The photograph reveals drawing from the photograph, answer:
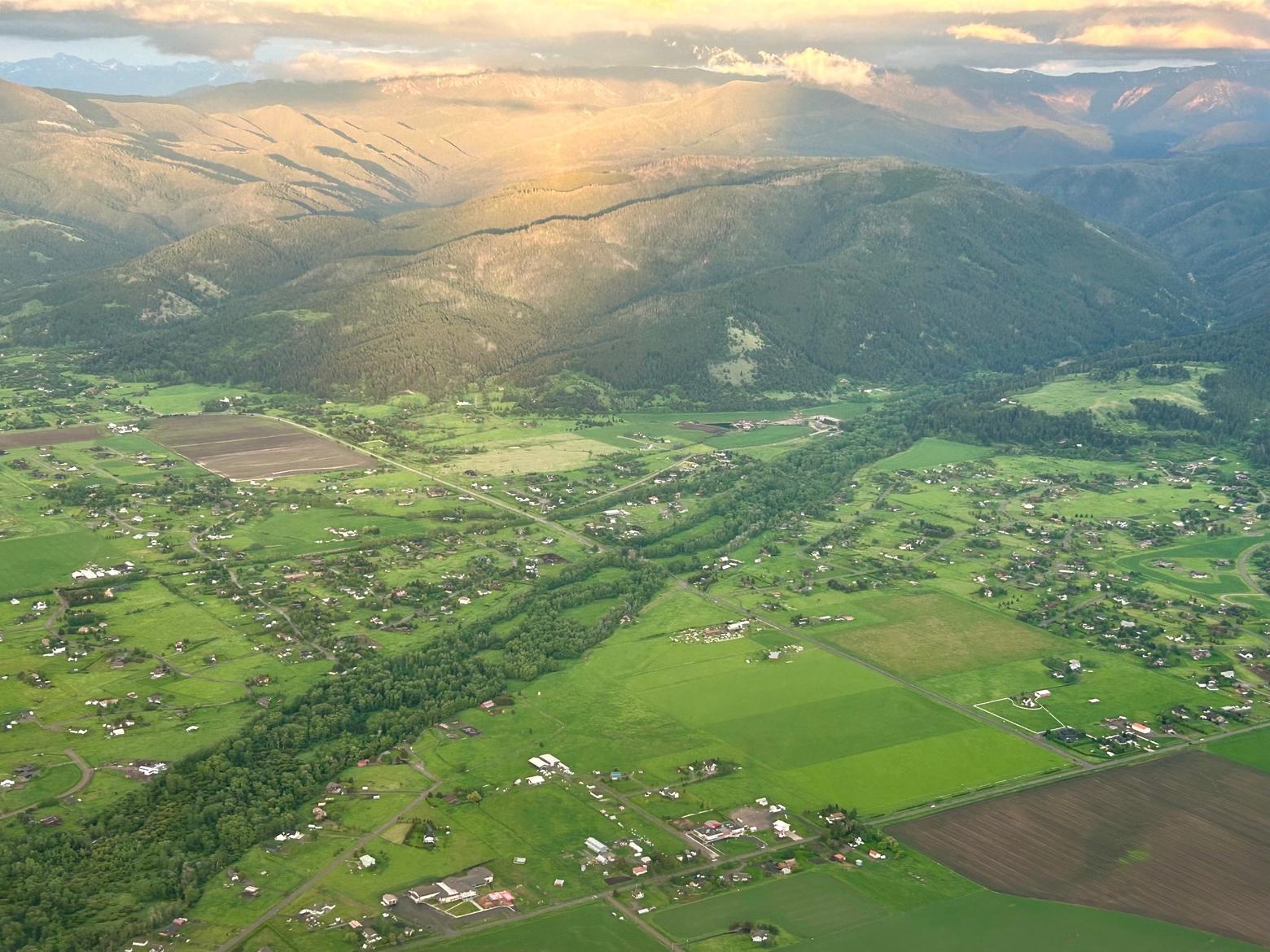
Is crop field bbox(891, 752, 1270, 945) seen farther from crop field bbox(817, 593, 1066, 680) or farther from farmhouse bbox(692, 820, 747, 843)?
crop field bbox(817, 593, 1066, 680)

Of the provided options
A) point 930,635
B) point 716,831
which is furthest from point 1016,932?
point 930,635

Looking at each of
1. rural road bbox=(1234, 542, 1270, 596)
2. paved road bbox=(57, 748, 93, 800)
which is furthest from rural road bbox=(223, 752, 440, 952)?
rural road bbox=(1234, 542, 1270, 596)

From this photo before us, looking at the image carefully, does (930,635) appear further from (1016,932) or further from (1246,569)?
(1016,932)

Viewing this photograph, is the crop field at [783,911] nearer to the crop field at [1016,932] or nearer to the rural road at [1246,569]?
the crop field at [1016,932]

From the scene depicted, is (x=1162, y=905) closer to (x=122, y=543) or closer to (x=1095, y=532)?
(x=1095, y=532)

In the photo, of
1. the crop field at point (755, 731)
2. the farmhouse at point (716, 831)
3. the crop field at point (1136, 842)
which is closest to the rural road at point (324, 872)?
the crop field at point (755, 731)

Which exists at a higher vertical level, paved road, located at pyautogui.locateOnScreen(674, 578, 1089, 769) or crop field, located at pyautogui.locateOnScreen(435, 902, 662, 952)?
crop field, located at pyautogui.locateOnScreen(435, 902, 662, 952)

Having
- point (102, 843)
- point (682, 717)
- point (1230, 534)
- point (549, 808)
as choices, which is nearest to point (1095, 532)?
point (1230, 534)
